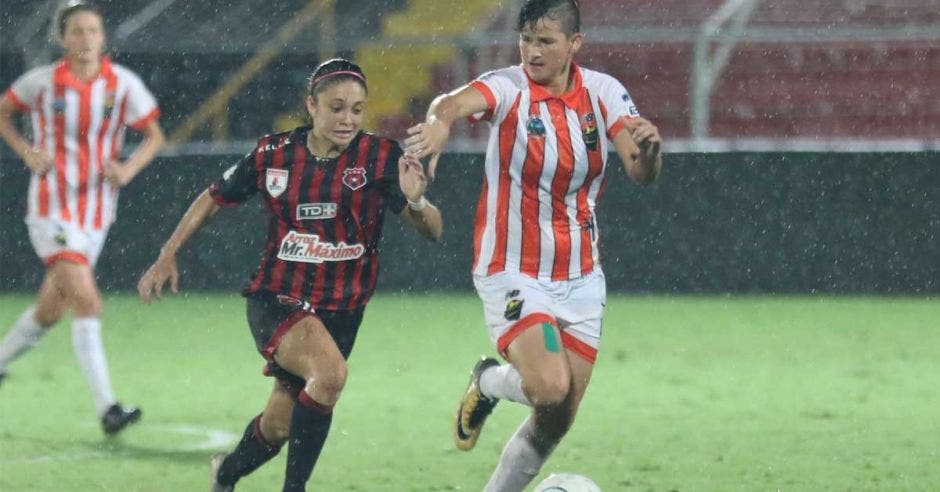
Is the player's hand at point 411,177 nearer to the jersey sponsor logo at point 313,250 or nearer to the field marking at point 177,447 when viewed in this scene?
the jersey sponsor logo at point 313,250

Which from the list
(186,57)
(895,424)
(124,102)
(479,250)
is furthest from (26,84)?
(186,57)

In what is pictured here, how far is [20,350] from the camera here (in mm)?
7828

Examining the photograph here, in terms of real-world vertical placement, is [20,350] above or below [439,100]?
below

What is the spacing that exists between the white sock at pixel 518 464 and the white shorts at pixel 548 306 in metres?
0.32

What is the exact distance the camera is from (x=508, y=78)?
5.64 meters

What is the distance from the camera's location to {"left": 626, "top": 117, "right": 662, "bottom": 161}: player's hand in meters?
5.10

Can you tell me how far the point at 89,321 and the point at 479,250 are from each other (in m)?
2.44

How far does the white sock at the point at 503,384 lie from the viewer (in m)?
5.73

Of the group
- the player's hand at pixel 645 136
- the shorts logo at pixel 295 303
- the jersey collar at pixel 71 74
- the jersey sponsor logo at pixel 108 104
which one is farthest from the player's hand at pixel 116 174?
the player's hand at pixel 645 136

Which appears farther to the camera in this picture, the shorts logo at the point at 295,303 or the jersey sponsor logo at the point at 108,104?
the jersey sponsor logo at the point at 108,104

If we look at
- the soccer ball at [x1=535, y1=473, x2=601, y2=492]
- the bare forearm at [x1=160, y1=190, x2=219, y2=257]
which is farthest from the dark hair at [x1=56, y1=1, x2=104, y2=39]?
the soccer ball at [x1=535, y1=473, x2=601, y2=492]

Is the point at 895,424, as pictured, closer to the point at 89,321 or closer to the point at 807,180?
the point at 89,321

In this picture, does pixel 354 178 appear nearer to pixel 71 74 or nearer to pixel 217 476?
pixel 217 476

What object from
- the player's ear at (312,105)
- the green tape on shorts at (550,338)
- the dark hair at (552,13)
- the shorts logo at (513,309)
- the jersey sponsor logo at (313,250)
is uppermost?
the dark hair at (552,13)
